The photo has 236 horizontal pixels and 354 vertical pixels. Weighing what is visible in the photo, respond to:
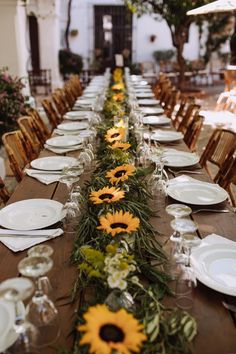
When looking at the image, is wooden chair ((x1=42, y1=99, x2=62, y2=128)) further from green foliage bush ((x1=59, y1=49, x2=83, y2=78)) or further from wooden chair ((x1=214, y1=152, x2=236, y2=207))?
green foliage bush ((x1=59, y1=49, x2=83, y2=78))

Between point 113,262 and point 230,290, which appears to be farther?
point 230,290

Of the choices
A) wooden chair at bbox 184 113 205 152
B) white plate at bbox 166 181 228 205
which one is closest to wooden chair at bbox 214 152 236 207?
white plate at bbox 166 181 228 205

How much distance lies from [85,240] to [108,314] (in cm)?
68

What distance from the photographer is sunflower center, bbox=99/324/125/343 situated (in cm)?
78

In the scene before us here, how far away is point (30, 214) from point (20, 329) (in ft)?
2.75

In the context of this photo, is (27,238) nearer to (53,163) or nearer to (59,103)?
(53,163)

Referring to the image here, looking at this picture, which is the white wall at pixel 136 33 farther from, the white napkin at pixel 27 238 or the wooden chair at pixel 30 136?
the white napkin at pixel 27 238

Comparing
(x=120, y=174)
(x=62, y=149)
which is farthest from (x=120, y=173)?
(x=62, y=149)

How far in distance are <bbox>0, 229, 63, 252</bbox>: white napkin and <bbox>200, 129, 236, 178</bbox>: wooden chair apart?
152 centimetres

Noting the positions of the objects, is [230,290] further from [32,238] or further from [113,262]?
[32,238]

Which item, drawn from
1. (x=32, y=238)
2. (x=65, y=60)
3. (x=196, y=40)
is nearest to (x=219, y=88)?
(x=196, y=40)

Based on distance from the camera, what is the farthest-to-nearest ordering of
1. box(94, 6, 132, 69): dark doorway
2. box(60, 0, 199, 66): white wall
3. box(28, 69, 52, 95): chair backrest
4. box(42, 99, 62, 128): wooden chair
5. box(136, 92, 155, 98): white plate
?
box(94, 6, 132, 69): dark doorway, box(60, 0, 199, 66): white wall, box(28, 69, 52, 95): chair backrest, box(136, 92, 155, 98): white plate, box(42, 99, 62, 128): wooden chair

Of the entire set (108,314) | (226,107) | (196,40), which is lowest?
(226,107)

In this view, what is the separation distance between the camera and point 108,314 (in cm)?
81
